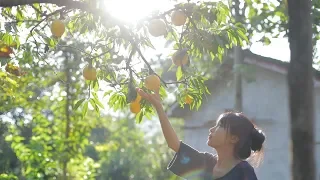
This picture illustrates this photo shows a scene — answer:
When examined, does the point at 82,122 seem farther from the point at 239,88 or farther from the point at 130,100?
the point at 130,100

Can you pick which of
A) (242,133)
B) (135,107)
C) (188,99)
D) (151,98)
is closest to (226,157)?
(242,133)

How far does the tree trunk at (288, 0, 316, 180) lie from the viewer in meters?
2.54

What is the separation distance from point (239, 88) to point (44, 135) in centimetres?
427

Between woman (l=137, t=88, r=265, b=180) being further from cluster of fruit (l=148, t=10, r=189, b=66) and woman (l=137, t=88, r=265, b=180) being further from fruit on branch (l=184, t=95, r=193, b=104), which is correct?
fruit on branch (l=184, t=95, r=193, b=104)

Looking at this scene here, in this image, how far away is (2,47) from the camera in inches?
202

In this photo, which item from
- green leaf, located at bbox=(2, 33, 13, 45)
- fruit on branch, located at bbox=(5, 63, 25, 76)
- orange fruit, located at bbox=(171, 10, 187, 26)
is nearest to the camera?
orange fruit, located at bbox=(171, 10, 187, 26)

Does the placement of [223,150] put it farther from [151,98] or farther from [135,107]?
[135,107]

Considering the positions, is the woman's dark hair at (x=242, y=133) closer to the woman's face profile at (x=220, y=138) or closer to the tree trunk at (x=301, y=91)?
the woman's face profile at (x=220, y=138)

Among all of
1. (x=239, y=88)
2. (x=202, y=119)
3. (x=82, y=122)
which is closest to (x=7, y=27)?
(x=82, y=122)

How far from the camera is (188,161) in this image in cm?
441

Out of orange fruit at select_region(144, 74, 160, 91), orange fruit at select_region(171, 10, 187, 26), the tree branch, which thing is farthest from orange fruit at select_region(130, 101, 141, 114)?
the tree branch

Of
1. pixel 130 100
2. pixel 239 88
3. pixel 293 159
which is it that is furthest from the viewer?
pixel 239 88

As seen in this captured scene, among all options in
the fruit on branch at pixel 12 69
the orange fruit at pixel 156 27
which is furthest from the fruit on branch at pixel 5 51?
the orange fruit at pixel 156 27

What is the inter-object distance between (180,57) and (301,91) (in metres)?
2.08
